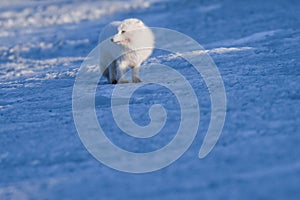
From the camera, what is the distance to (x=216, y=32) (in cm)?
834

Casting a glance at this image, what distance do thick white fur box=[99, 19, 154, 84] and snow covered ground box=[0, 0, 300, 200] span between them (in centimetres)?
28

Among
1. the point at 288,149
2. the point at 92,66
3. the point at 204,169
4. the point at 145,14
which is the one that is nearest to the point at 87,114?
the point at 204,169

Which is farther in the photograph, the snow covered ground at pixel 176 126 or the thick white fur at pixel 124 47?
the thick white fur at pixel 124 47

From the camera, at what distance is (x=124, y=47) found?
521 centimetres

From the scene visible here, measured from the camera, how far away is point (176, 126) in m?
3.88

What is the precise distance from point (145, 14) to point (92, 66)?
4566mm

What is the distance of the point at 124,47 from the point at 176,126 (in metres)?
1.62

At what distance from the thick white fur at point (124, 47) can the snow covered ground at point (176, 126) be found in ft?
0.92

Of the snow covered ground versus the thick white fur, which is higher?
A: the thick white fur

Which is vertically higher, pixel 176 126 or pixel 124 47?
pixel 124 47

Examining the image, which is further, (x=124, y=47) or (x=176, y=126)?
(x=124, y=47)

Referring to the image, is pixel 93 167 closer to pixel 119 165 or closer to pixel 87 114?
pixel 119 165

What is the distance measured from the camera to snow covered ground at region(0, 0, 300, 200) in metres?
2.94

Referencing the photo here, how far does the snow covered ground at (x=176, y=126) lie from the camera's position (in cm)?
294
